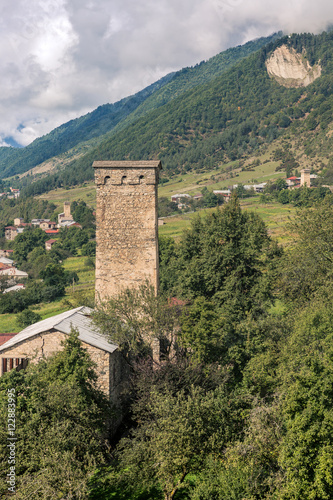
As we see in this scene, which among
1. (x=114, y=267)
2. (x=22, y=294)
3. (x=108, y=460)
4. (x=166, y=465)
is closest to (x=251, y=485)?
(x=166, y=465)

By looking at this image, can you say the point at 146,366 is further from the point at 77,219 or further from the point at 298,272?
the point at 77,219

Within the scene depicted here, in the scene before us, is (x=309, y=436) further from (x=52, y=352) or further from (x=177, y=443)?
(x=52, y=352)

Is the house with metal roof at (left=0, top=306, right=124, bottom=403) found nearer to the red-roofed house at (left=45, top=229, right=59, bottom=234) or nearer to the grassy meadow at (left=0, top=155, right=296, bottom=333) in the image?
the grassy meadow at (left=0, top=155, right=296, bottom=333)

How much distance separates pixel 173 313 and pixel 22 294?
163 ft

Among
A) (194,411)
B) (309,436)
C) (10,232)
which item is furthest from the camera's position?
(10,232)

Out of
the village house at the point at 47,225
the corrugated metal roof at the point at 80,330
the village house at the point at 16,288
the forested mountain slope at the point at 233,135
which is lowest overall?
the village house at the point at 16,288

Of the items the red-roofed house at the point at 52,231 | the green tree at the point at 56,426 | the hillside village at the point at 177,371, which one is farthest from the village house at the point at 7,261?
the green tree at the point at 56,426

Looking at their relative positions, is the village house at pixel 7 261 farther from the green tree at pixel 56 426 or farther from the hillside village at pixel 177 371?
the green tree at pixel 56 426

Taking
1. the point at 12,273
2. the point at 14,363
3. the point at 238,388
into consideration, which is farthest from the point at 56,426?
the point at 12,273

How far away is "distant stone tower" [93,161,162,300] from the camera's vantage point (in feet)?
51.9

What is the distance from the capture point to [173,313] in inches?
592

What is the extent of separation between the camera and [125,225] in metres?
16.0

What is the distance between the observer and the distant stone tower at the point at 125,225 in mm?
15828

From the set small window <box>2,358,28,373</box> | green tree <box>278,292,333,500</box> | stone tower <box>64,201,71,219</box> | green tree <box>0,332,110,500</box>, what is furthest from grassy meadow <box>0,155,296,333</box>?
green tree <box>0,332,110,500</box>
